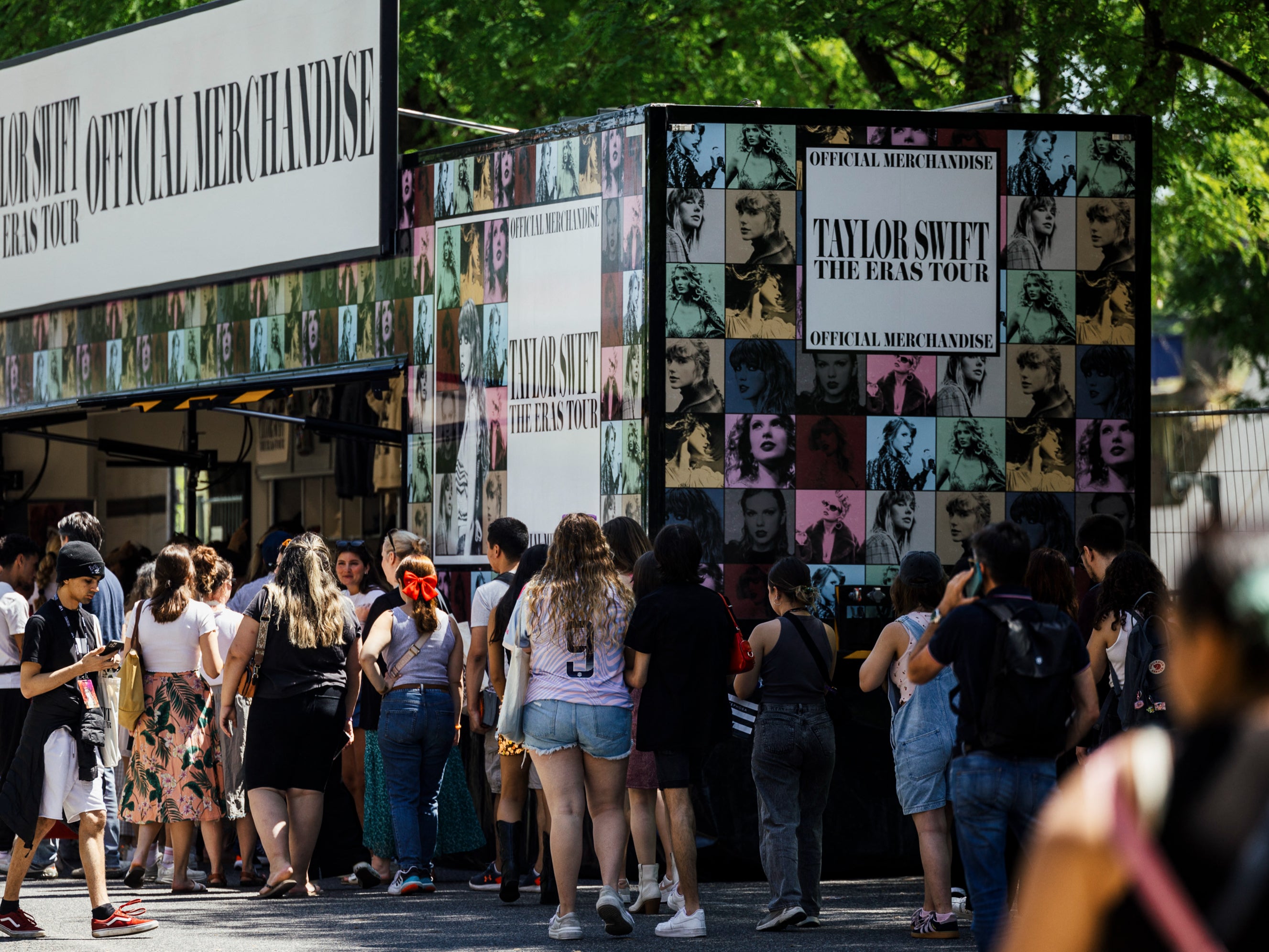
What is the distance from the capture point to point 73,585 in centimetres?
806

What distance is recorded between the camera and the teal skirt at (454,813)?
10117 millimetres

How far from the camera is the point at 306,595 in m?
9.15

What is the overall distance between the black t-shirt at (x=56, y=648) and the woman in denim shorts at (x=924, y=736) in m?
3.58

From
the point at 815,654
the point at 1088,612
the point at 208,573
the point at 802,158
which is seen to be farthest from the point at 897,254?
the point at 208,573

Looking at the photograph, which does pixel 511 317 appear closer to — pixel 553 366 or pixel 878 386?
pixel 553 366

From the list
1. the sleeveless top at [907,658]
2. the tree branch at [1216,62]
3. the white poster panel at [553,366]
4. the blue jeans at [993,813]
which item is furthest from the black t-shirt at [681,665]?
the tree branch at [1216,62]

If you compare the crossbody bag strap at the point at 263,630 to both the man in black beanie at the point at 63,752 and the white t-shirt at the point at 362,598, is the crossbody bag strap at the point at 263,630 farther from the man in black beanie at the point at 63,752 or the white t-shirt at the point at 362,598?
the white t-shirt at the point at 362,598

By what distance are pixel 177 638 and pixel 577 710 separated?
268cm

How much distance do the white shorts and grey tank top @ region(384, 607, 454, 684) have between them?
2067 millimetres

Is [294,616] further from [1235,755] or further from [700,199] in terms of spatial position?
[1235,755]

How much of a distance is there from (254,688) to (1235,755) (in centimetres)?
775

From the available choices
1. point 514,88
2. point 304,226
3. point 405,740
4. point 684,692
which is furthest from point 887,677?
point 514,88

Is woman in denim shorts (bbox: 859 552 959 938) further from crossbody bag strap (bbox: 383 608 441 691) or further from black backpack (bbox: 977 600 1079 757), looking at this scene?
crossbody bag strap (bbox: 383 608 441 691)

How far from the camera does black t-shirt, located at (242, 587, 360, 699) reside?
9.12 m
